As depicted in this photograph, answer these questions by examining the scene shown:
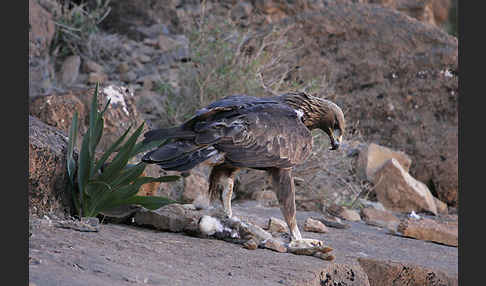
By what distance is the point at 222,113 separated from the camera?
471 centimetres

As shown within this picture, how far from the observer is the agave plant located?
4.71 m

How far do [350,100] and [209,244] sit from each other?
6.14m

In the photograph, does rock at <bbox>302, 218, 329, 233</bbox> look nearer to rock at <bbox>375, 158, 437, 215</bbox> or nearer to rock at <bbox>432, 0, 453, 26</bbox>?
rock at <bbox>375, 158, 437, 215</bbox>

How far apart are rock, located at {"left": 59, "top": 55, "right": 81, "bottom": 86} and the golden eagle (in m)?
5.29

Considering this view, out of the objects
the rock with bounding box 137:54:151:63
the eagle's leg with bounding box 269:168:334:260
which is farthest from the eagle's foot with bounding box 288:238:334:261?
the rock with bounding box 137:54:151:63

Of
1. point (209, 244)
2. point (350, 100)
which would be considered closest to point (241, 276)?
point (209, 244)

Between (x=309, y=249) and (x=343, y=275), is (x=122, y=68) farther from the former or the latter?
(x=343, y=275)

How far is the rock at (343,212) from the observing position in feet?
23.6

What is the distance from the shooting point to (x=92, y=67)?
983 cm

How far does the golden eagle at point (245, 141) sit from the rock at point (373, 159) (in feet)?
14.0

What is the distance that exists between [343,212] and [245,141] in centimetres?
309

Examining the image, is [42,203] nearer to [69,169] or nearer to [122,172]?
[69,169]

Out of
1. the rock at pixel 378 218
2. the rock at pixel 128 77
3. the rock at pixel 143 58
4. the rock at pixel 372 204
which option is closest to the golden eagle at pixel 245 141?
the rock at pixel 378 218

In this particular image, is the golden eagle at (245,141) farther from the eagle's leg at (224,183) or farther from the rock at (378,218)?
the rock at (378,218)
